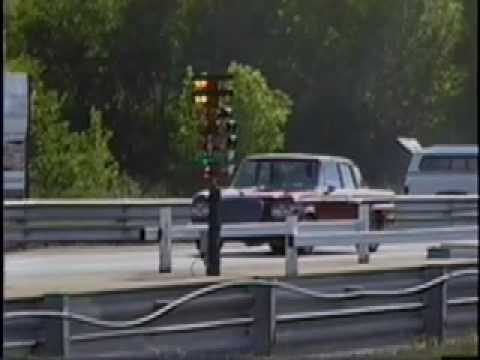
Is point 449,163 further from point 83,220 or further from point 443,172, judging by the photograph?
point 83,220

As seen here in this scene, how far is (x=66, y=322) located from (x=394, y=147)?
32217 millimetres

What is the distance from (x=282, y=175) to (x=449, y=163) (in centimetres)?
959

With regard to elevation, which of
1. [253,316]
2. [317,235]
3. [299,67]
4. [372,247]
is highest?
[299,67]

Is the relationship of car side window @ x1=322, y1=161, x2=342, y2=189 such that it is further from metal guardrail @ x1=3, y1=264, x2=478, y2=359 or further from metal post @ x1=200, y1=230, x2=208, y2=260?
metal guardrail @ x1=3, y1=264, x2=478, y2=359

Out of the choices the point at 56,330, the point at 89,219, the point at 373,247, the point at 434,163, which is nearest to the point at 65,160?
the point at 89,219

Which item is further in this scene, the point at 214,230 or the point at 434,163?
the point at 434,163

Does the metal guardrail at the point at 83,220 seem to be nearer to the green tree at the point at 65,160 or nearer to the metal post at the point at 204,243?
the metal post at the point at 204,243

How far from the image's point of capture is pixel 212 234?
632 inches

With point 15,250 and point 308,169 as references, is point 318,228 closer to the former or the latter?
point 308,169

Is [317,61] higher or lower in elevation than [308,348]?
higher

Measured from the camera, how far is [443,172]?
32812mm

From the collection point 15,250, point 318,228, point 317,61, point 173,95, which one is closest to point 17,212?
point 15,250

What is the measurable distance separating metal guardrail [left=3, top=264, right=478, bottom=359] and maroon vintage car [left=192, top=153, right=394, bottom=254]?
932 centimetres

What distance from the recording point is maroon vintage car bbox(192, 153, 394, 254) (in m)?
22.6
